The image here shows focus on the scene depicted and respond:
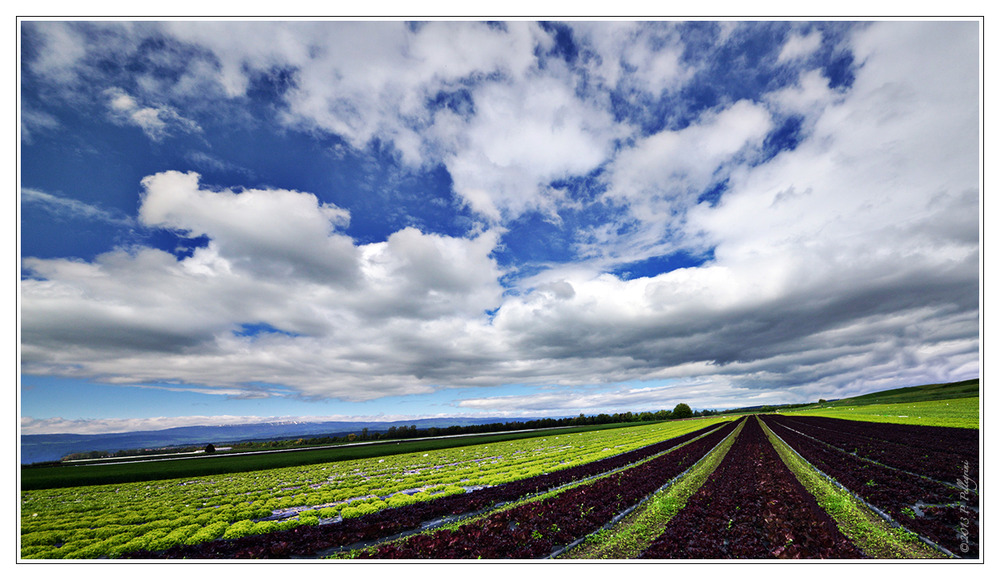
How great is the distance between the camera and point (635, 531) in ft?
37.1

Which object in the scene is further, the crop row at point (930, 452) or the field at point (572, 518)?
the crop row at point (930, 452)

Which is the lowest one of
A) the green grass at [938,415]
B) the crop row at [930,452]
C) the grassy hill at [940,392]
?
the grassy hill at [940,392]

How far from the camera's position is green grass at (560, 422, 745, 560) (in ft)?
32.6

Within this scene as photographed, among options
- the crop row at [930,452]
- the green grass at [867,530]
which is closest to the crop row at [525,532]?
the green grass at [867,530]

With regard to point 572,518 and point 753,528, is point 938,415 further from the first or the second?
point 572,518

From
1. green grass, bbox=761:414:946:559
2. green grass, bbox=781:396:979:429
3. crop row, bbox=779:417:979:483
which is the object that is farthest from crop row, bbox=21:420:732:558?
green grass, bbox=781:396:979:429

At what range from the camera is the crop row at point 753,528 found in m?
9.20

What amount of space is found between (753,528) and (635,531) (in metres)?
3.66

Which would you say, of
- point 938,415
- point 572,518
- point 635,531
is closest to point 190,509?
point 572,518

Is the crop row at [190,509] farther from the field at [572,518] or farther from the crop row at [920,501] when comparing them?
the crop row at [920,501]

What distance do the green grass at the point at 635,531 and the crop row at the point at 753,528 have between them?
0.47 m

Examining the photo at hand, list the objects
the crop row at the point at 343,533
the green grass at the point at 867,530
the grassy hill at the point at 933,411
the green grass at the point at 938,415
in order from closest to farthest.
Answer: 1. the green grass at the point at 867,530
2. the crop row at the point at 343,533
3. the green grass at the point at 938,415
4. the grassy hill at the point at 933,411
